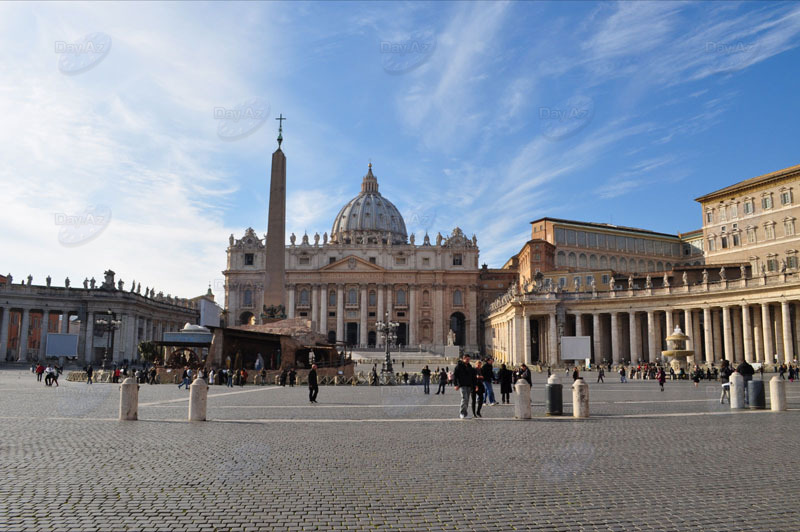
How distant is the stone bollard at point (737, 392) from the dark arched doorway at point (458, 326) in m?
82.1

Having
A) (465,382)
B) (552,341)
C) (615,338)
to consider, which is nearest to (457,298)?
(552,341)

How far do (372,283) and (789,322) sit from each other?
2538 inches

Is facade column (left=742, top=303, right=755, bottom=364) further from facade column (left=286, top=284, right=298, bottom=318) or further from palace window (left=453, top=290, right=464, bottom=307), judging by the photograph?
facade column (left=286, top=284, right=298, bottom=318)

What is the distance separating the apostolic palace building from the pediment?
6.4 inches

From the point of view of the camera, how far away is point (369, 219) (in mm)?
123625

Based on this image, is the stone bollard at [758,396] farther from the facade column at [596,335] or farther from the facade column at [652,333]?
the facade column at [596,335]

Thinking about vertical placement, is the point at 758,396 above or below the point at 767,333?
below

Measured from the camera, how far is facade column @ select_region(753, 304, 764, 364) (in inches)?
1698

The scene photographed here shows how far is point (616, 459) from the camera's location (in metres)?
8.71

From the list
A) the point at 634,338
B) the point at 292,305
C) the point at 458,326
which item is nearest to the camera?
the point at 634,338

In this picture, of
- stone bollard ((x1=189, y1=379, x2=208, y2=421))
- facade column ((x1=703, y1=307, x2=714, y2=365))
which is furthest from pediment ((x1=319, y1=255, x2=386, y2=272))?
stone bollard ((x1=189, y1=379, x2=208, y2=421))

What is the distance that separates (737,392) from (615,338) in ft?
115

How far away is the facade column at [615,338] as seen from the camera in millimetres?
50125

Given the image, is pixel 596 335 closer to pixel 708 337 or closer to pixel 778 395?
pixel 708 337
